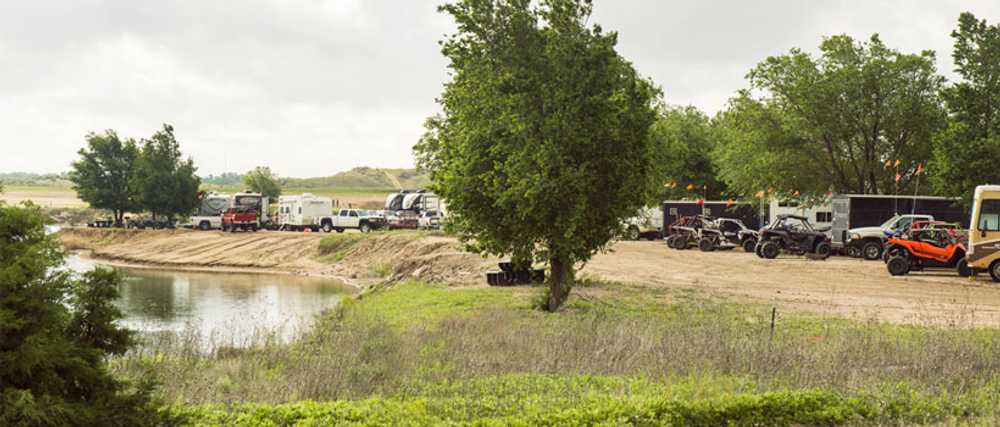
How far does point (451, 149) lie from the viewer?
65.6ft

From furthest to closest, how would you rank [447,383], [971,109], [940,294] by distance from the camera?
[971,109] → [940,294] → [447,383]

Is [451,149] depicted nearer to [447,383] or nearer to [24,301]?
[447,383]

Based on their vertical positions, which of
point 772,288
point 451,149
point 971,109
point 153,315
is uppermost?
point 971,109

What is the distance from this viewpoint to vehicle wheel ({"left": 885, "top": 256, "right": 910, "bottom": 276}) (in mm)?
31031

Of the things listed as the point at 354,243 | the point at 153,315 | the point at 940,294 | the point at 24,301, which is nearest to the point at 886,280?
the point at 940,294

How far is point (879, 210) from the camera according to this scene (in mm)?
41562

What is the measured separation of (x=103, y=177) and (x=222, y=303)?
47.0 m

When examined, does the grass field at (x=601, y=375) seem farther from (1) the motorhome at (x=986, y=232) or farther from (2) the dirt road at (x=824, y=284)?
(1) the motorhome at (x=986, y=232)

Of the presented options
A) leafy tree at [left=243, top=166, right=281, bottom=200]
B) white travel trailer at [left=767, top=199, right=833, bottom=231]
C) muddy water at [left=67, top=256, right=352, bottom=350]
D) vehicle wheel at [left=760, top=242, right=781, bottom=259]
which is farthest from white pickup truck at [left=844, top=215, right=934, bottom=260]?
leafy tree at [left=243, top=166, right=281, bottom=200]

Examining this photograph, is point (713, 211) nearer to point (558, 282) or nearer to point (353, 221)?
point (353, 221)

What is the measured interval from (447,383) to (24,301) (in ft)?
18.4

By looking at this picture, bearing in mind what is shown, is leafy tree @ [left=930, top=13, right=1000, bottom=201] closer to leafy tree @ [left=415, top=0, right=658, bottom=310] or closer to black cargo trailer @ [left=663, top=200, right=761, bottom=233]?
black cargo trailer @ [left=663, top=200, right=761, bottom=233]

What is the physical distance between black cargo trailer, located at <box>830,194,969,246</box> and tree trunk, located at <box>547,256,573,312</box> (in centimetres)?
2404

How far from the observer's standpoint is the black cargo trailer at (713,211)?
179ft
